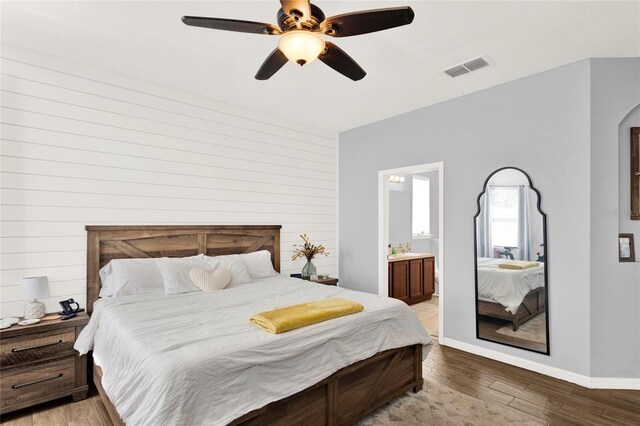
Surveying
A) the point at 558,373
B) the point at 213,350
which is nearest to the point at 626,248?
the point at 558,373

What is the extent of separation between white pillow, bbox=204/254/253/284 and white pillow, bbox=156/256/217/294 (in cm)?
19

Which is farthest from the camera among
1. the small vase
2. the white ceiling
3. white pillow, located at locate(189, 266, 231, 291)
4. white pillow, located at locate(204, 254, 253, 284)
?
the small vase

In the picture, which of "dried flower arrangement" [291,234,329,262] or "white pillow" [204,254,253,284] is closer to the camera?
"white pillow" [204,254,253,284]

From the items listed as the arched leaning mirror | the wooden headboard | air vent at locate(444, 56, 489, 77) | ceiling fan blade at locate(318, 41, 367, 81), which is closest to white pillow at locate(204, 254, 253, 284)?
the wooden headboard

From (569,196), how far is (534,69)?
125 cm

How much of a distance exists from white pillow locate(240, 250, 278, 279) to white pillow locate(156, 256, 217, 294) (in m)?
Result: 0.57

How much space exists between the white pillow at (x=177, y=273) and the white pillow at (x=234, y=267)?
193 millimetres

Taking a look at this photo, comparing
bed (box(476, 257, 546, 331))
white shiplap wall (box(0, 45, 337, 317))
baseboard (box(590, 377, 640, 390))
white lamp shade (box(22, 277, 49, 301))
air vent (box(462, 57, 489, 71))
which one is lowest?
baseboard (box(590, 377, 640, 390))

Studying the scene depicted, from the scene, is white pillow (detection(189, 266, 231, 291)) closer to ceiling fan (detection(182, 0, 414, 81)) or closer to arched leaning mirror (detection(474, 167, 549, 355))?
ceiling fan (detection(182, 0, 414, 81))

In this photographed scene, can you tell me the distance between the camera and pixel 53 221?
9.78 ft

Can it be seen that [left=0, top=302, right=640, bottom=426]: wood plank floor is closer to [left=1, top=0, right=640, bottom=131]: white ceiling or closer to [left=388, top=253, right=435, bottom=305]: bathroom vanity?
[left=388, top=253, right=435, bottom=305]: bathroom vanity

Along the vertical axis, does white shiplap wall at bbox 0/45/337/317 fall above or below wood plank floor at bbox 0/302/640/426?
above

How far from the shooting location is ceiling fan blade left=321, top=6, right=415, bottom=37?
66.7 inches

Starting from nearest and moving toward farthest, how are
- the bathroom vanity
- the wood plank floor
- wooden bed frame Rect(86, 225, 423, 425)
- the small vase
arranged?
wooden bed frame Rect(86, 225, 423, 425) < the wood plank floor < the small vase < the bathroom vanity
